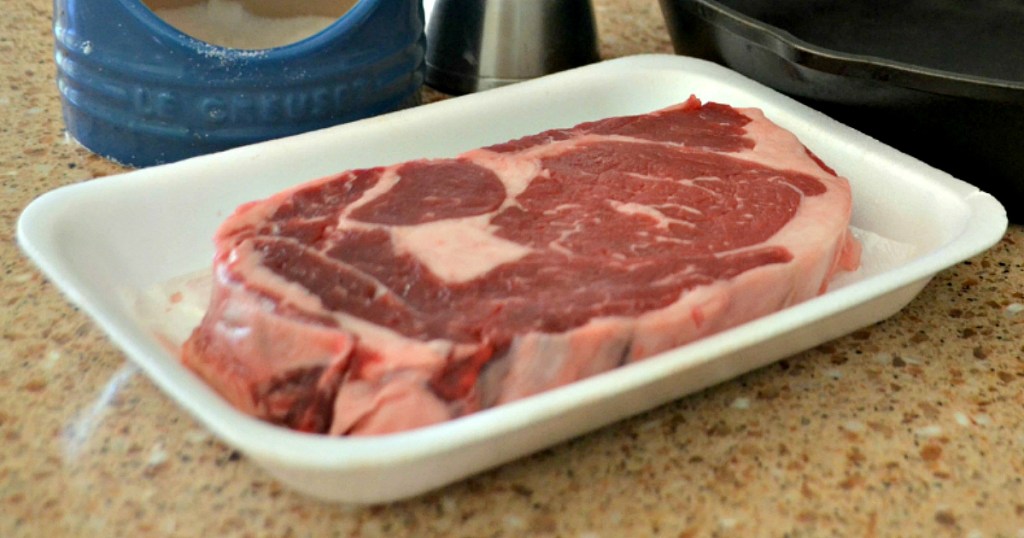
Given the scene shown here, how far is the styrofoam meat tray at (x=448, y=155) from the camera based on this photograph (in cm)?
64

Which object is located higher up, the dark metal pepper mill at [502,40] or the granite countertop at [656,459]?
the dark metal pepper mill at [502,40]

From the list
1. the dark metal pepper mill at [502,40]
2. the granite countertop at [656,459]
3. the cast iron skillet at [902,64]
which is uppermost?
the cast iron skillet at [902,64]

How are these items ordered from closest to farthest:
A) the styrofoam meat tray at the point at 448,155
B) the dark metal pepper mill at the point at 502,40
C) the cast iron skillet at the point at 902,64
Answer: the styrofoam meat tray at the point at 448,155
the cast iron skillet at the point at 902,64
the dark metal pepper mill at the point at 502,40

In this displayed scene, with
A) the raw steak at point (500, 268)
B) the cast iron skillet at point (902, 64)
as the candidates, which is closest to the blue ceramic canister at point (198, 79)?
the raw steak at point (500, 268)

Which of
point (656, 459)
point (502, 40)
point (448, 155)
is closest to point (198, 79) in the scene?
point (448, 155)

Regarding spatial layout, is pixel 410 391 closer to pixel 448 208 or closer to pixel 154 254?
pixel 448 208

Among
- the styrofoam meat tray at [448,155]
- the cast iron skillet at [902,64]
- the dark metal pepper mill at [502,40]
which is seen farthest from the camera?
the dark metal pepper mill at [502,40]

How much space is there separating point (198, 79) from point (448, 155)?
0.83 ft

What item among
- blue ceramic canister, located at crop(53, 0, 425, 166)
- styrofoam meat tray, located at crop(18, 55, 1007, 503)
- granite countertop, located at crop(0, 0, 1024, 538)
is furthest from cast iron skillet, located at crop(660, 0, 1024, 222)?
blue ceramic canister, located at crop(53, 0, 425, 166)

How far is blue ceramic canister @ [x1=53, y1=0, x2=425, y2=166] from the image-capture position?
3.38ft

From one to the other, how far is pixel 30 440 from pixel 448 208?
13.9 inches

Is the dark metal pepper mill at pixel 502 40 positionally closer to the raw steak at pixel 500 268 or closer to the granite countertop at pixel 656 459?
the raw steak at pixel 500 268

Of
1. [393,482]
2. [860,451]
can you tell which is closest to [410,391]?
[393,482]

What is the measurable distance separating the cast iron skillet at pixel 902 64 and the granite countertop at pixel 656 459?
164 millimetres
